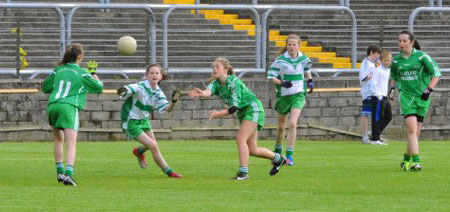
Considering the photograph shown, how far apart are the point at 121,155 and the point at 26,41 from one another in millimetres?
5552

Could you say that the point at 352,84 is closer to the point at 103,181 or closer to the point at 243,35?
the point at 243,35

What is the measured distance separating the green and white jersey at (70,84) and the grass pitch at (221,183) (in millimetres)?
1004

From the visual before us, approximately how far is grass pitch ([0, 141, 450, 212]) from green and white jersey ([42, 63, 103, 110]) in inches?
39.5

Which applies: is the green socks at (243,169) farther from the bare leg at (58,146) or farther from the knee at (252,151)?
the bare leg at (58,146)

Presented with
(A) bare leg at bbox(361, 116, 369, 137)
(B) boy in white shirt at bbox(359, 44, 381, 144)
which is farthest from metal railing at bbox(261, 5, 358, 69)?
(A) bare leg at bbox(361, 116, 369, 137)

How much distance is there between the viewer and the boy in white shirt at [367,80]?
23719 millimetres

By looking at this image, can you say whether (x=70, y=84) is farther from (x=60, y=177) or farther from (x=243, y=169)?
(x=243, y=169)

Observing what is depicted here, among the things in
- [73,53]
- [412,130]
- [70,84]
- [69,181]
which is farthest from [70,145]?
[412,130]

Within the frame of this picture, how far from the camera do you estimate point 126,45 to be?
79.1 ft

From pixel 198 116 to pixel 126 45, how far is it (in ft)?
6.87

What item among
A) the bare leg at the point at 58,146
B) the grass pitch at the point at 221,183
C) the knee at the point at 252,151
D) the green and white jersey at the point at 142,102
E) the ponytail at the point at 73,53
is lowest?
the grass pitch at the point at 221,183

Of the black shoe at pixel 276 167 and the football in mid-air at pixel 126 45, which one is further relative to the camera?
the football in mid-air at pixel 126 45

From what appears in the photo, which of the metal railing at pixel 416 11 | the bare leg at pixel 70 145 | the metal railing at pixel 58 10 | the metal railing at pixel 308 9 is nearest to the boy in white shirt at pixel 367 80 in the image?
the metal railing at pixel 308 9

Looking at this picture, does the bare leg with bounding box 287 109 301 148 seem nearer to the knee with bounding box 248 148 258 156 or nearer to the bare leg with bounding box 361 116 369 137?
the knee with bounding box 248 148 258 156
